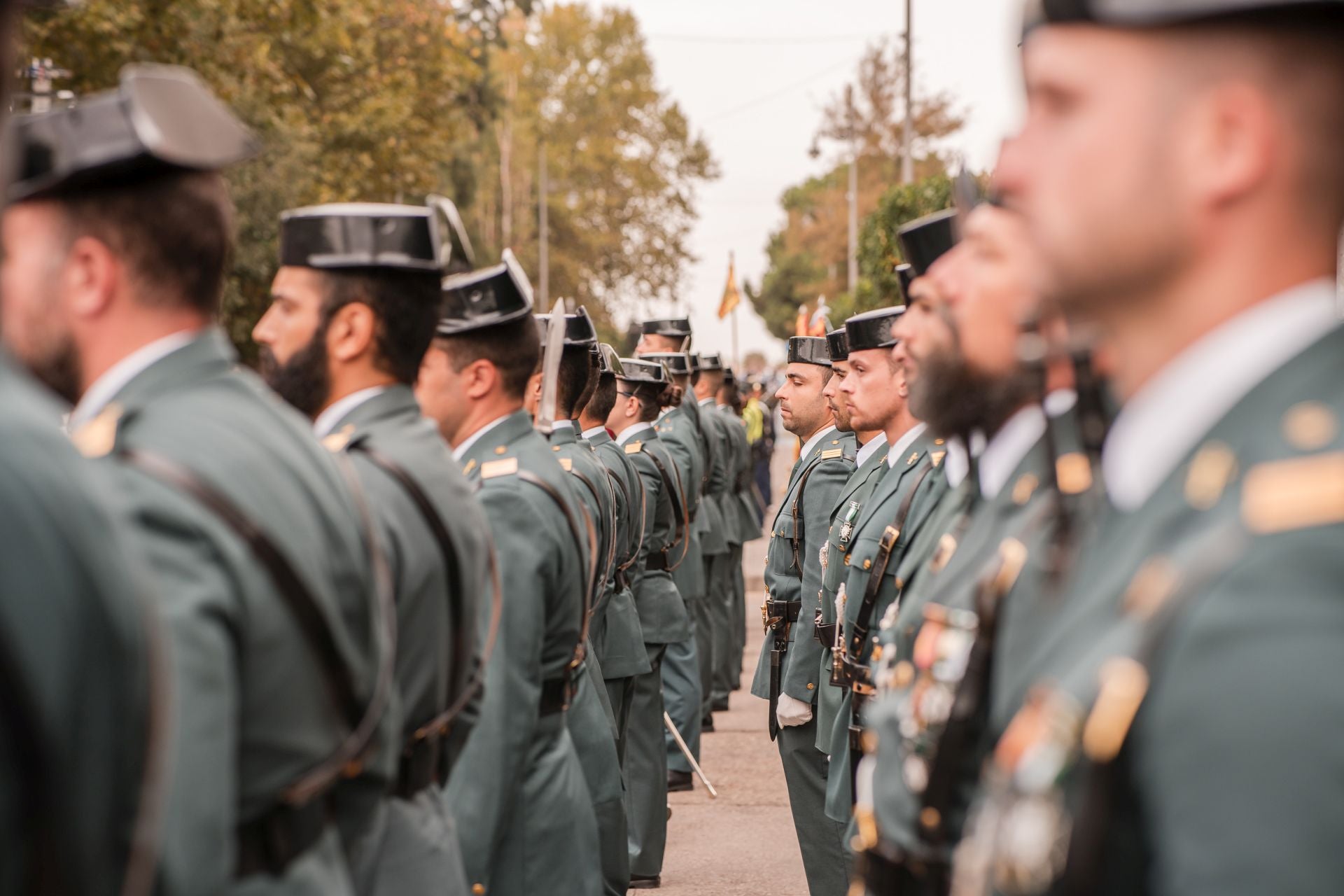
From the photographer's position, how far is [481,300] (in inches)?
171

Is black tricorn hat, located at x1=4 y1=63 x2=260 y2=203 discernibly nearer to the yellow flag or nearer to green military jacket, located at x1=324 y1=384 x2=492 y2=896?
green military jacket, located at x1=324 y1=384 x2=492 y2=896

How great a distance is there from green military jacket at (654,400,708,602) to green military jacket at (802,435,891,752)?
4427 mm

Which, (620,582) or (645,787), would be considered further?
(645,787)

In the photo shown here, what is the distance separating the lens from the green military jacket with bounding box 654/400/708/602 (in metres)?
10.7

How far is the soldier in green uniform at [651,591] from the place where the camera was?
7516 mm

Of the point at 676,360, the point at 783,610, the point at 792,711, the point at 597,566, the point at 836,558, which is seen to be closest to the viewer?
the point at 597,566

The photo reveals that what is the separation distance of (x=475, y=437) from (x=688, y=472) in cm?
639

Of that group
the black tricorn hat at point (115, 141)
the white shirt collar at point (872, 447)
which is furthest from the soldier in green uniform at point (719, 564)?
the black tricorn hat at point (115, 141)

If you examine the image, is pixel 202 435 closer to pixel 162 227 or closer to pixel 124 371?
pixel 124 371

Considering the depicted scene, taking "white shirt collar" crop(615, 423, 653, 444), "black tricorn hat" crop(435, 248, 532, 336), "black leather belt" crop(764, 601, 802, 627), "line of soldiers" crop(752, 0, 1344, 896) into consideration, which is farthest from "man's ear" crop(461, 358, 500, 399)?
"white shirt collar" crop(615, 423, 653, 444)

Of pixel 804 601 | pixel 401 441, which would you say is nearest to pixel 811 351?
pixel 804 601

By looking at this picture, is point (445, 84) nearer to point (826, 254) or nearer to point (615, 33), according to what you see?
point (826, 254)

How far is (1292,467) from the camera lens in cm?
136

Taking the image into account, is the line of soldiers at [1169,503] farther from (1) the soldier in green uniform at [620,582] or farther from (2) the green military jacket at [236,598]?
(1) the soldier in green uniform at [620,582]
